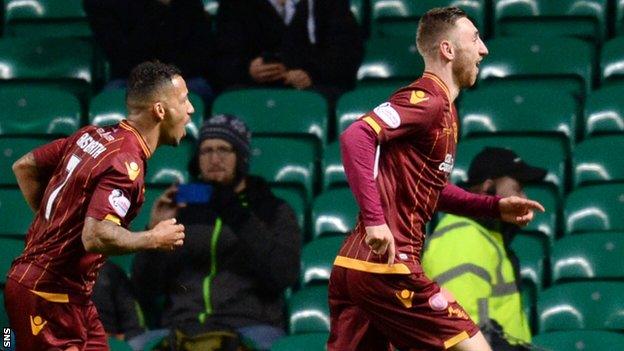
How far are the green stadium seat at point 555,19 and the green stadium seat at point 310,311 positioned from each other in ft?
9.22

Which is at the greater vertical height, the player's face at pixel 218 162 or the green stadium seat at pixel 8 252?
the player's face at pixel 218 162

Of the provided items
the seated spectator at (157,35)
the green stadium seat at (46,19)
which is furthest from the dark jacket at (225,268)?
the green stadium seat at (46,19)

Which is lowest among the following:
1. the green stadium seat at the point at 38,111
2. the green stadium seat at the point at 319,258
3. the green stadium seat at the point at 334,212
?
the green stadium seat at the point at 319,258

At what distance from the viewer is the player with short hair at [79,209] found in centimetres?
605

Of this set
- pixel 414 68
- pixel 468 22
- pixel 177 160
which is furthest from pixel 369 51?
pixel 468 22

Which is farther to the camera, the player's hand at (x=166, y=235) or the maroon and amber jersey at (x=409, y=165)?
the maroon and amber jersey at (x=409, y=165)

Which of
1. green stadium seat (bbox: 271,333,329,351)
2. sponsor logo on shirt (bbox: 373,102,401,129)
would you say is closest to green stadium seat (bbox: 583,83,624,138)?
green stadium seat (bbox: 271,333,329,351)

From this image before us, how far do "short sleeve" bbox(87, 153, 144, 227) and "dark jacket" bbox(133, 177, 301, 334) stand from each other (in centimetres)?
190

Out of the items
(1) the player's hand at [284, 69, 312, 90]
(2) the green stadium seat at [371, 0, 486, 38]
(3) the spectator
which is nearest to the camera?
(3) the spectator

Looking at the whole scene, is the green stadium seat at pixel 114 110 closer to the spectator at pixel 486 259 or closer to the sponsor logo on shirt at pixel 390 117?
the spectator at pixel 486 259

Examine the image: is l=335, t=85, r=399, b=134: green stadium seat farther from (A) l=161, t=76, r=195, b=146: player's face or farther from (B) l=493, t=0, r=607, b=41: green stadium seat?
(A) l=161, t=76, r=195, b=146: player's face

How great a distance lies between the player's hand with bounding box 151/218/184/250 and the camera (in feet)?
18.9

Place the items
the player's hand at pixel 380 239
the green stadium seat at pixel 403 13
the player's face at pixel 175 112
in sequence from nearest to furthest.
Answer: the player's hand at pixel 380 239 → the player's face at pixel 175 112 → the green stadium seat at pixel 403 13

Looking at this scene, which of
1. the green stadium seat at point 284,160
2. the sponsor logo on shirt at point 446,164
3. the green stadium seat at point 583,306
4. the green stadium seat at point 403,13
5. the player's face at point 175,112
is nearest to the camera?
the sponsor logo on shirt at point 446,164
